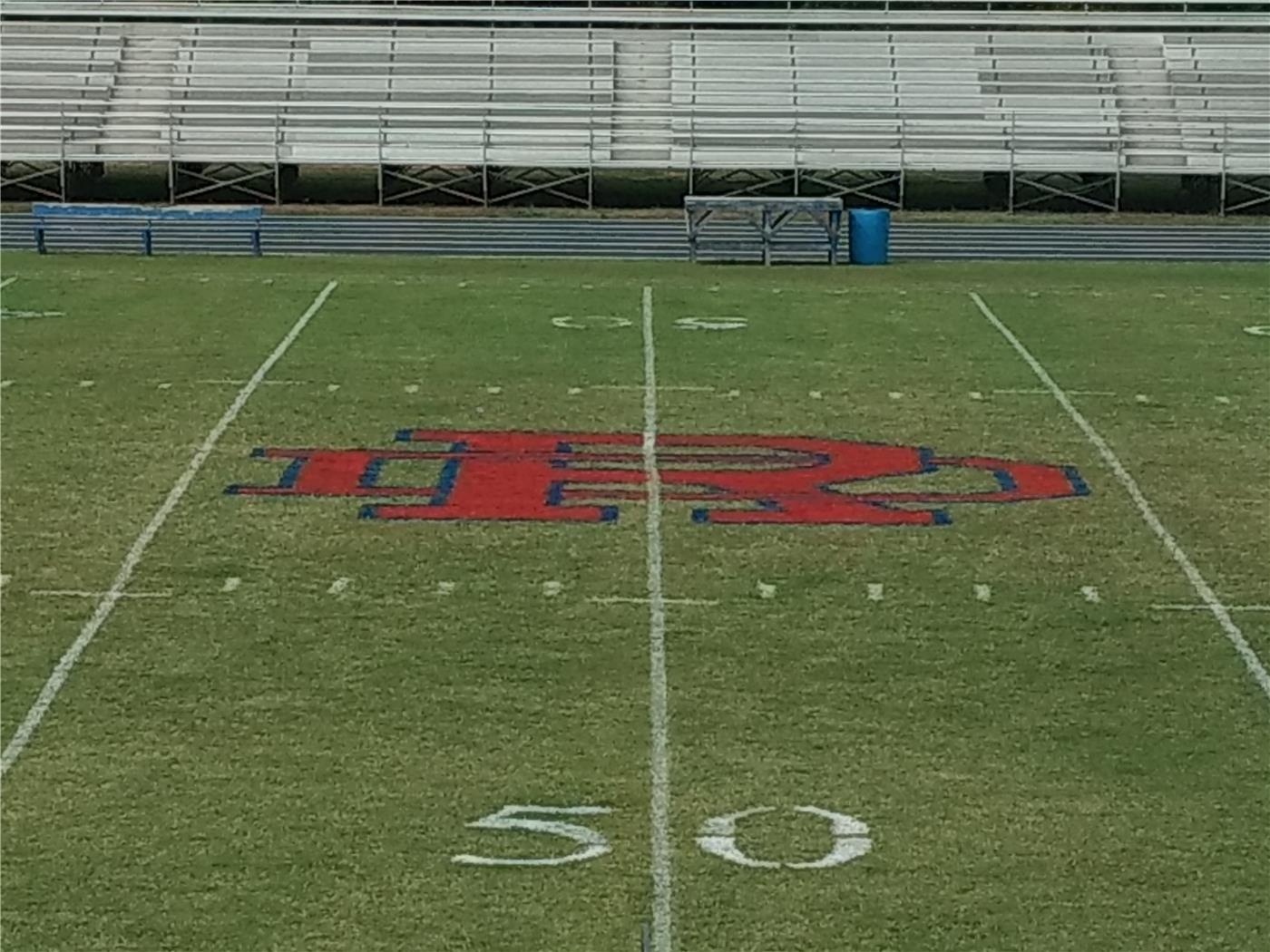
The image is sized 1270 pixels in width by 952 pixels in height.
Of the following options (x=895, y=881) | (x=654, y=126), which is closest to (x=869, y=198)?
(x=654, y=126)

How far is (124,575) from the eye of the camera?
1323 centimetres

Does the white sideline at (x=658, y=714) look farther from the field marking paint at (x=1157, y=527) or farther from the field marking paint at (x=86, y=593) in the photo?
the field marking paint at (x=1157, y=527)

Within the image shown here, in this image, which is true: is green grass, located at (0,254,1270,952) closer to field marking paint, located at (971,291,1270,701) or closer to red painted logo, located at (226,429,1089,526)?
field marking paint, located at (971,291,1270,701)

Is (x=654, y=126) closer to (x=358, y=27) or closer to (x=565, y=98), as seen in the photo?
(x=565, y=98)

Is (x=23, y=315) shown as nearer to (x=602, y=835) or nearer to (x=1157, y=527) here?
(x=1157, y=527)

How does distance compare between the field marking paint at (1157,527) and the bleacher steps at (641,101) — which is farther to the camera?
the bleacher steps at (641,101)

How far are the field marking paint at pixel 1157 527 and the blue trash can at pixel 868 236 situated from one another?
6.74m

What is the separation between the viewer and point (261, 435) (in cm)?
1691

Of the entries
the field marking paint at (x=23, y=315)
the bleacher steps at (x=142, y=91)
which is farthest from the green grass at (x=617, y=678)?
the bleacher steps at (x=142, y=91)

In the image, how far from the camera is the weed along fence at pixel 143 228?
96.1 ft

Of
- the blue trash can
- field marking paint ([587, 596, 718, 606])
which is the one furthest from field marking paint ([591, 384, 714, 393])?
the blue trash can

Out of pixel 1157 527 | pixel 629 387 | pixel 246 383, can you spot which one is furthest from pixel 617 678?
pixel 246 383

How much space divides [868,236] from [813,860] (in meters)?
19.8

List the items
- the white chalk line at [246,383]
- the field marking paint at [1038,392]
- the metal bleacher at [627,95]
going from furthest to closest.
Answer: the metal bleacher at [627,95]
the field marking paint at [1038,392]
the white chalk line at [246,383]
